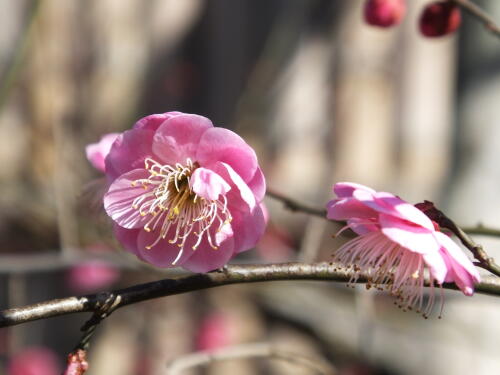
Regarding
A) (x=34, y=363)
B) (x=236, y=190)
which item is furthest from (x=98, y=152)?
(x=34, y=363)

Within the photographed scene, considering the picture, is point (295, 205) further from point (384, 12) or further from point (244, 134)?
point (244, 134)

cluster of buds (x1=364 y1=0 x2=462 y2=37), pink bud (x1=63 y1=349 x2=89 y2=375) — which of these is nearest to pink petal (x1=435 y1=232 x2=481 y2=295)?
pink bud (x1=63 y1=349 x2=89 y2=375)

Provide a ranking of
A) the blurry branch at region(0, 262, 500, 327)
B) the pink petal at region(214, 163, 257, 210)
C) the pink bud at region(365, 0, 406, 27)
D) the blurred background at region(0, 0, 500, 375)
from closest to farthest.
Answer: the blurry branch at region(0, 262, 500, 327) < the pink petal at region(214, 163, 257, 210) < the pink bud at region(365, 0, 406, 27) < the blurred background at region(0, 0, 500, 375)

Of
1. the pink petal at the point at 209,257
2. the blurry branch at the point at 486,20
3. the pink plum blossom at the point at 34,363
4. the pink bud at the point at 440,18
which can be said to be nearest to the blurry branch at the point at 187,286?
the pink petal at the point at 209,257

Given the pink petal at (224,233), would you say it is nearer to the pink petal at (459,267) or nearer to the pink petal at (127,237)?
the pink petal at (127,237)

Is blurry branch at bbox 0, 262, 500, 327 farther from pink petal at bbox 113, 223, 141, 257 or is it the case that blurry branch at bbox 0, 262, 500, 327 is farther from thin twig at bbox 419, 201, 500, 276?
pink petal at bbox 113, 223, 141, 257

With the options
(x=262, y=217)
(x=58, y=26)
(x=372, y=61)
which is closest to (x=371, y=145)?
(x=372, y=61)
